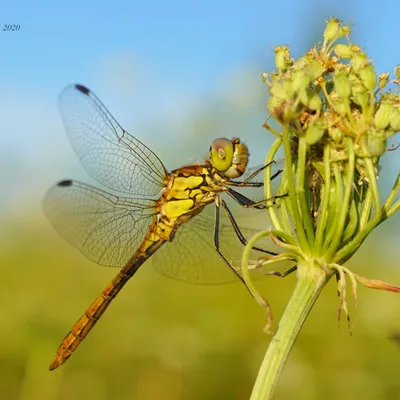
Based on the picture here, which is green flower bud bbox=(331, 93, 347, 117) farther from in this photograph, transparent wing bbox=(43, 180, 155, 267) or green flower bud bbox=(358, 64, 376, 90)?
transparent wing bbox=(43, 180, 155, 267)

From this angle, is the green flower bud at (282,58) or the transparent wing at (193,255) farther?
the transparent wing at (193,255)

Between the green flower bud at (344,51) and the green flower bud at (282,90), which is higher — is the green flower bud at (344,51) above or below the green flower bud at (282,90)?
above

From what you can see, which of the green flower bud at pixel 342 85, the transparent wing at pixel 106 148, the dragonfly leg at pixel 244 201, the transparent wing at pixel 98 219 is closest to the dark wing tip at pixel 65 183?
the transparent wing at pixel 98 219

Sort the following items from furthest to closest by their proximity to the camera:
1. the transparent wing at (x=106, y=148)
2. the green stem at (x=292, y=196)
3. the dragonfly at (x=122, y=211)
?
1. the transparent wing at (x=106, y=148)
2. the dragonfly at (x=122, y=211)
3. the green stem at (x=292, y=196)

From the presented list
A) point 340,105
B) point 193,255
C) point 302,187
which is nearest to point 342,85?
point 340,105

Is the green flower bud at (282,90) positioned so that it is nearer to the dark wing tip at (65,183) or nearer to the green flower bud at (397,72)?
the green flower bud at (397,72)

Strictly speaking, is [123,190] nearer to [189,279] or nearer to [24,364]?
[189,279]

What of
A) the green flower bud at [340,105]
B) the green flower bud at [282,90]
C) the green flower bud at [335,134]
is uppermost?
the green flower bud at [282,90]
